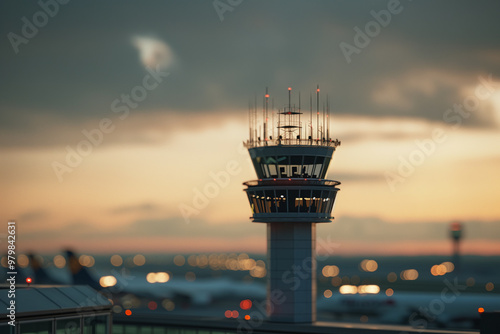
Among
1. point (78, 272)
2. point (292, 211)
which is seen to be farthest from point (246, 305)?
point (292, 211)

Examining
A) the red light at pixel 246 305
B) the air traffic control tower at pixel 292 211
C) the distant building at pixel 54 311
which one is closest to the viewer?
the distant building at pixel 54 311

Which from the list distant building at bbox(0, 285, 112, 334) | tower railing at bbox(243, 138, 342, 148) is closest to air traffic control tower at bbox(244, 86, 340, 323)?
tower railing at bbox(243, 138, 342, 148)

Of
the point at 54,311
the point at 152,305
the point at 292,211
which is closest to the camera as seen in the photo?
the point at 54,311

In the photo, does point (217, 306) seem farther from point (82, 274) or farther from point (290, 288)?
point (290, 288)

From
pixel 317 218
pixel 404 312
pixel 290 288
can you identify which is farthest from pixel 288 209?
pixel 404 312

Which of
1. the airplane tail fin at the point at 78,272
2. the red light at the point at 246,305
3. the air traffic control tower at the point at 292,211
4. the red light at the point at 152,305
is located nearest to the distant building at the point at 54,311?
Result: the air traffic control tower at the point at 292,211

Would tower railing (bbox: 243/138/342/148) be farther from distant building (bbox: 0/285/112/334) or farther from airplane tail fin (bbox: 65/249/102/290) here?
airplane tail fin (bbox: 65/249/102/290)

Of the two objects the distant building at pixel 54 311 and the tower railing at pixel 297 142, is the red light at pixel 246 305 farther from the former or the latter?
the distant building at pixel 54 311

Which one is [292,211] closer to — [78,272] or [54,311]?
[54,311]

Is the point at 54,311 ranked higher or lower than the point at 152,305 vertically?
lower

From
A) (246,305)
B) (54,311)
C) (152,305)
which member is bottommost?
(54,311)

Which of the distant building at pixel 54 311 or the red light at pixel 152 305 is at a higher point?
the red light at pixel 152 305
